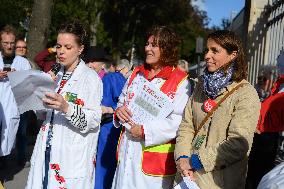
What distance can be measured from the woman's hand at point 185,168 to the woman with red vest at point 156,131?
424 millimetres

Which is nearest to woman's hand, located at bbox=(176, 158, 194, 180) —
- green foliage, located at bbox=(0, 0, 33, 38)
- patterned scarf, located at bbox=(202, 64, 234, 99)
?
patterned scarf, located at bbox=(202, 64, 234, 99)

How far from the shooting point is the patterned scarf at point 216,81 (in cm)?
323

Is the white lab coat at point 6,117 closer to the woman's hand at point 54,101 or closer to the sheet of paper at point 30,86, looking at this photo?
the sheet of paper at point 30,86

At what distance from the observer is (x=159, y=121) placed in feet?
12.1

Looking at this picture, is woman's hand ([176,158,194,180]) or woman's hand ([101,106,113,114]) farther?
woman's hand ([101,106,113,114])

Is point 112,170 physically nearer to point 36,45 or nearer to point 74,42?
point 74,42

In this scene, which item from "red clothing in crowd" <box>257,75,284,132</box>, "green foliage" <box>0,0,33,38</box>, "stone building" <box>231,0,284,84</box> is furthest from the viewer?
"green foliage" <box>0,0,33,38</box>

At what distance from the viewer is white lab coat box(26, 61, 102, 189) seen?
3625 mm

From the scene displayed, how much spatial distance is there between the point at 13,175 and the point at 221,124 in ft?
14.7

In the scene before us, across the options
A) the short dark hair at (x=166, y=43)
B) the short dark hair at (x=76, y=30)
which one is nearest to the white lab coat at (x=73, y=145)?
the short dark hair at (x=76, y=30)

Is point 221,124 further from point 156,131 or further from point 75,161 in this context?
point 75,161

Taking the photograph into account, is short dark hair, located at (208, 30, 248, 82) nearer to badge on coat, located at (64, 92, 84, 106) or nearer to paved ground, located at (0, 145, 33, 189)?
badge on coat, located at (64, 92, 84, 106)

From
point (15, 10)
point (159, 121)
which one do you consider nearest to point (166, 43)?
point (159, 121)

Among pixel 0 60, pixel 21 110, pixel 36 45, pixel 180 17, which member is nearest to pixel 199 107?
pixel 21 110
